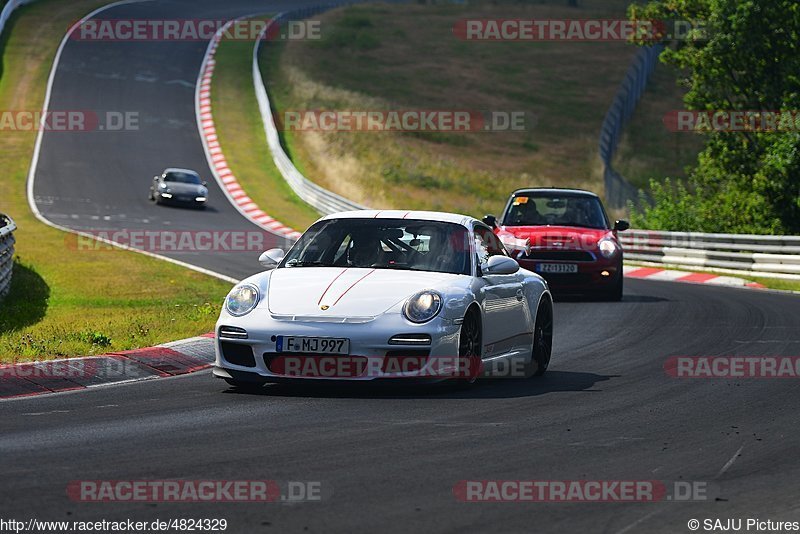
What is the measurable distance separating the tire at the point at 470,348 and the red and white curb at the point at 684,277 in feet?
51.3

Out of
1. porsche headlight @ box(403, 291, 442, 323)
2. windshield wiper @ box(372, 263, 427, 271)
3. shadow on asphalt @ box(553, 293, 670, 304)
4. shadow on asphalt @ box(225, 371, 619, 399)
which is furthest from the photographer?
shadow on asphalt @ box(553, 293, 670, 304)

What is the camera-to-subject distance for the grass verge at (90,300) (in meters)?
12.9

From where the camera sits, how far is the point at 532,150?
5572 cm

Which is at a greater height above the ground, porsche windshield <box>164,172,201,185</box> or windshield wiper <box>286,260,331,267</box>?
windshield wiper <box>286,260,331,267</box>

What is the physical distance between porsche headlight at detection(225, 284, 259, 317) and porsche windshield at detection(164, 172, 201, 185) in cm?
3023

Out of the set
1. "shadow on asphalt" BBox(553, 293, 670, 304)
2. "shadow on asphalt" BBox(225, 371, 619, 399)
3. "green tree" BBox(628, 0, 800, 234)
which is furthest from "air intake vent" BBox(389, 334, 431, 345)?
"green tree" BBox(628, 0, 800, 234)

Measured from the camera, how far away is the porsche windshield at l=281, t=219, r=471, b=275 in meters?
10.7

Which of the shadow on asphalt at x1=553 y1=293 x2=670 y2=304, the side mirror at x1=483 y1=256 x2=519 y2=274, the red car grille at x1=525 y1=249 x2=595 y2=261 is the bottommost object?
the shadow on asphalt at x1=553 y1=293 x2=670 y2=304

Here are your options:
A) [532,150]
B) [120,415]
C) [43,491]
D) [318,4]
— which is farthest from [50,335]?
[318,4]

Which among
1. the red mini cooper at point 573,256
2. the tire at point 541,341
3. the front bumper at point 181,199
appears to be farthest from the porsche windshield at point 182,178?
the tire at point 541,341

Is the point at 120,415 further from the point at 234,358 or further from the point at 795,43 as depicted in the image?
the point at 795,43

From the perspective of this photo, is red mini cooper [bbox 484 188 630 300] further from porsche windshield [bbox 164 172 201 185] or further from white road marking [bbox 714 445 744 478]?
porsche windshield [bbox 164 172 201 185]

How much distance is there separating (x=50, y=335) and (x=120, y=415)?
5078mm

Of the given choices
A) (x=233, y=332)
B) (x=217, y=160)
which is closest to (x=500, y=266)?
(x=233, y=332)
